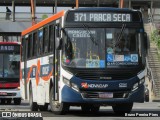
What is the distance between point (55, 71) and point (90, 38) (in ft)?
5.54

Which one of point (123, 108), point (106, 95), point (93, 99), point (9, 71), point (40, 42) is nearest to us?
point (93, 99)

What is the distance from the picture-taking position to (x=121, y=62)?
1894 cm

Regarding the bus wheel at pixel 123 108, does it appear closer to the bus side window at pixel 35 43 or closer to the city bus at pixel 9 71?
the bus side window at pixel 35 43

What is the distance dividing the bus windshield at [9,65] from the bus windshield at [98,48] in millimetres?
14661

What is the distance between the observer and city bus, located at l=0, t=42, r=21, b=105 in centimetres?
3325

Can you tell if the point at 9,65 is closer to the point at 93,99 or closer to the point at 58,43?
the point at 58,43

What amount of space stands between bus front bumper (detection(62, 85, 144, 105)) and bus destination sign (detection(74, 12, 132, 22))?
7.21 ft

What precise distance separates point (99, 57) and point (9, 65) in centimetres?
1534

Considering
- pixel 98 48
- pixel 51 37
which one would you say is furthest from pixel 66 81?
pixel 51 37

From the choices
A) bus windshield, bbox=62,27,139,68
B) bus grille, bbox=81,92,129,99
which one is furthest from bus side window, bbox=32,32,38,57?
bus grille, bbox=81,92,129,99

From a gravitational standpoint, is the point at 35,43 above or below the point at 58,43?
below

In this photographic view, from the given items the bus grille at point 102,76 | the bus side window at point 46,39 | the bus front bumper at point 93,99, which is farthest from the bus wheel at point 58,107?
the bus side window at point 46,39

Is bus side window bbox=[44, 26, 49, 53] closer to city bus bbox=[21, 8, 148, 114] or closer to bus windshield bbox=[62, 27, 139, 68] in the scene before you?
city bus bbox=[21, 8, 148, 114]

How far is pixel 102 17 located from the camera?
19.3m
